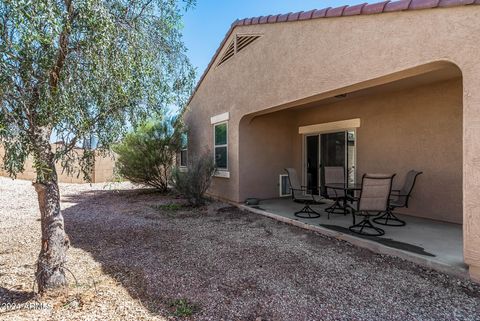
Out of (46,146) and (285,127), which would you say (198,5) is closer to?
(46,146)

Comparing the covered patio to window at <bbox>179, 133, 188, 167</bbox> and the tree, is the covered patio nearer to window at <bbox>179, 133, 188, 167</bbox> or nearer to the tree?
the tree

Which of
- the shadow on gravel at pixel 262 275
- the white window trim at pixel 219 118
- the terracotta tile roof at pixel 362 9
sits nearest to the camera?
the shadow on gravel at pixel 262 275

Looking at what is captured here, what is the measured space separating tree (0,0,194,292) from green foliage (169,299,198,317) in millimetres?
1436

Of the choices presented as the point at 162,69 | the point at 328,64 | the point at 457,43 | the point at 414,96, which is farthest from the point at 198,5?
the point at 414,96

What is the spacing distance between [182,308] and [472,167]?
3.78m

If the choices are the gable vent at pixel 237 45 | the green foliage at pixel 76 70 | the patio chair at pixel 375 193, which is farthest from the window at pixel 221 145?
the green foliage at pixel 76 70

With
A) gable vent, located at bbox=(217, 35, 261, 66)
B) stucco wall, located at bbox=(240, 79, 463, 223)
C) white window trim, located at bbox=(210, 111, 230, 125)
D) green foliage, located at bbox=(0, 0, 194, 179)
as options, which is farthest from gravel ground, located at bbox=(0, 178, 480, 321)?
gable vent, located at bbox=(217, 35, 261, 66)

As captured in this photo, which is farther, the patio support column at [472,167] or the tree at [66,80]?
the patio support column at [472,167]

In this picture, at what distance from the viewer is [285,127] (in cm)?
1026

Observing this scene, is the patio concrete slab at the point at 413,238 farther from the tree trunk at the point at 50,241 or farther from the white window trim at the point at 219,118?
the tree trunk at the point at 50,241

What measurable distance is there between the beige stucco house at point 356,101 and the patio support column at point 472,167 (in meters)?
0.01

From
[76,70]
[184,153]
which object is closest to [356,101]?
[76,70]

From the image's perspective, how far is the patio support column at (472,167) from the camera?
3564 millimetres

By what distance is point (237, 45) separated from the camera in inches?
365
